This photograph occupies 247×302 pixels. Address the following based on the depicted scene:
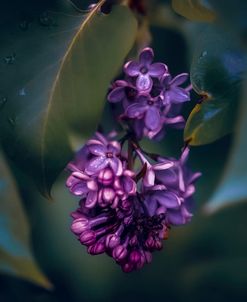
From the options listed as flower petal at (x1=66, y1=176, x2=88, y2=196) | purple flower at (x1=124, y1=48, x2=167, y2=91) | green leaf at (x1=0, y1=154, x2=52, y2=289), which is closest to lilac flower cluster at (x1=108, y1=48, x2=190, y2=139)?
purple flower at (x1=124, y1=48, x2=167, y2=91)

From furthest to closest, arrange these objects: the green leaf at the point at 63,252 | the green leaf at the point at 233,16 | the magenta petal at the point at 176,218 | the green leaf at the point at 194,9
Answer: the green leaf at the point at 63,252
the magenta petal at the point at 176,218
the green leaf at the point at 194,9
the green leaf at the point at 233,16

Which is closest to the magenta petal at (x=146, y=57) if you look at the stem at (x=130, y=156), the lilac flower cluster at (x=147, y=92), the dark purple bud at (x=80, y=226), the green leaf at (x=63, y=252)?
the lilac flower cluster at (x=147, y=92)

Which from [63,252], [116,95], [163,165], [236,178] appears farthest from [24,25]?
[63,252]

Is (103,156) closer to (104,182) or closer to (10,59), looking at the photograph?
(104,182)

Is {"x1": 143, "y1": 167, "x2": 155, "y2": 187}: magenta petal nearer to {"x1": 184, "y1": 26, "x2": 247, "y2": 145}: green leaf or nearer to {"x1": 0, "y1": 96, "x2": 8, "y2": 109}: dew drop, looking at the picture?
{"x1": 184, "y1": 26, "x2": 247, "y2": 145}: green leaf

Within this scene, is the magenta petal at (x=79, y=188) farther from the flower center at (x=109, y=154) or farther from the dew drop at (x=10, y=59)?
the dew drop at (x=10, y=59)

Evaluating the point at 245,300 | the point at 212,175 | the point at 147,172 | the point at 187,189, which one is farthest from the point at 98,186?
the point at 245,300
